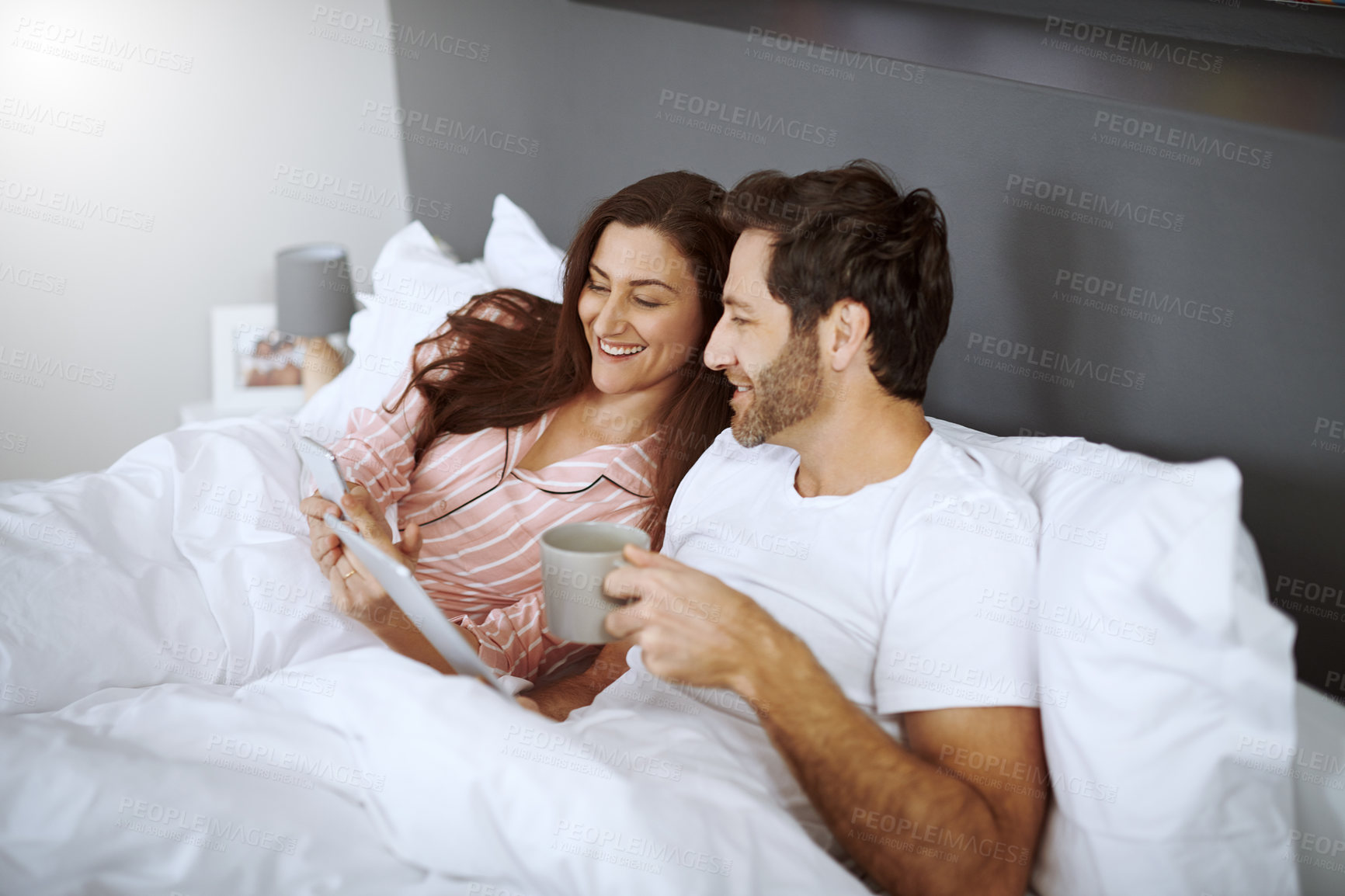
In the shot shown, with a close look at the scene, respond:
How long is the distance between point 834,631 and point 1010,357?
0.48m

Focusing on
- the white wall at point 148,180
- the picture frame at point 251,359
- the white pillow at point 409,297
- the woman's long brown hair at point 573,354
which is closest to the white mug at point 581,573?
the woman's long brown hair at point 573,354

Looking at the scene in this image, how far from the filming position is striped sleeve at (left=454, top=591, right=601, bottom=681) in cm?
142

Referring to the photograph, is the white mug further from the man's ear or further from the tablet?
the man's ear

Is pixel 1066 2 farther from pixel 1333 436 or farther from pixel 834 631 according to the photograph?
pixel 834 631

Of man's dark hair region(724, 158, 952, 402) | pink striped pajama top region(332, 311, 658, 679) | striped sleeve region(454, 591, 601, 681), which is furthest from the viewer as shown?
pink striped pajama top region(332, 311, 658, 679)

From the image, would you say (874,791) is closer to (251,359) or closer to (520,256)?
(520,256)

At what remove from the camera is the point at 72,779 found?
0.95 meters

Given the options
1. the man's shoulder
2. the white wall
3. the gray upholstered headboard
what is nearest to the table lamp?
the white wall

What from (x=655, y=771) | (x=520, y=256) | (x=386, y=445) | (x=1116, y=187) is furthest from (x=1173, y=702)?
(x=520, y=256)

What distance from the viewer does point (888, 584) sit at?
3.64 feet

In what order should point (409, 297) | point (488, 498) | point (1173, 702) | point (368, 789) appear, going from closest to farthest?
1. point (1173, 702)
2. point (368, 789)
3. point (488, 498)
4. point (409, 297)

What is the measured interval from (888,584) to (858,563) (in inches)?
1.9

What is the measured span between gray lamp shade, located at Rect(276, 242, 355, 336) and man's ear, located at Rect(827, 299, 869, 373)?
186 cm

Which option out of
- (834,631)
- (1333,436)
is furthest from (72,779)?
(1333,436)
